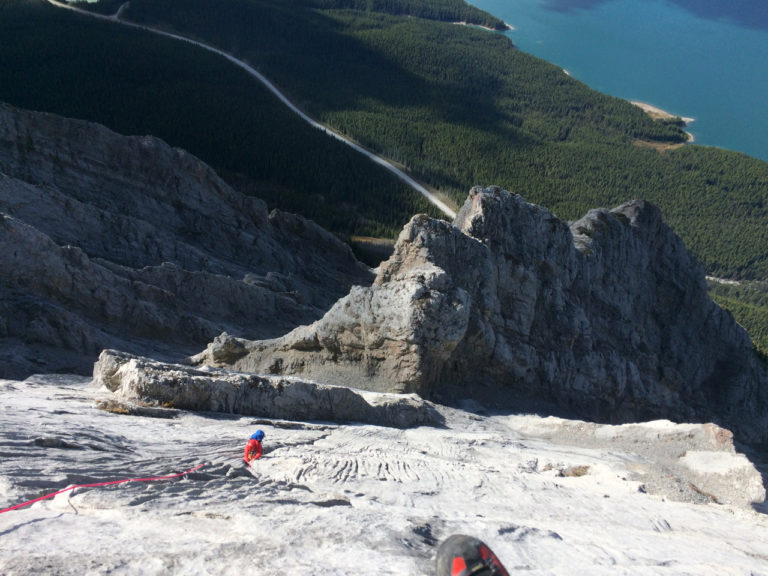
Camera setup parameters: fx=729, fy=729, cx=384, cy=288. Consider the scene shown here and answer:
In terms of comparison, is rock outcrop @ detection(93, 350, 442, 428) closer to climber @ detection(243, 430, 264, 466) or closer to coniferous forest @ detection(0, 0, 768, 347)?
climber @ detection(243, 430, 264, 466)

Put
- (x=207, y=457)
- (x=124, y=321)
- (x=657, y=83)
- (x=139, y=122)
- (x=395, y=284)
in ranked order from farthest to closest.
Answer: (x=657, y=83), (x=139, y=122), (x=124, y=321), (x=395, y=284), (x=207, y=457)

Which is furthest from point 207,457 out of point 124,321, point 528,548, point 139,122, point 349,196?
point 139,122

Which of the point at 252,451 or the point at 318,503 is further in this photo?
the point at 252,451

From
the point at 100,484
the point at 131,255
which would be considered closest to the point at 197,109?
the point at 131,255

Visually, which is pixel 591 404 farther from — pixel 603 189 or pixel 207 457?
pixel 603 189

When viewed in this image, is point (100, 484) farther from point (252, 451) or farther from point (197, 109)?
point (197, 109)

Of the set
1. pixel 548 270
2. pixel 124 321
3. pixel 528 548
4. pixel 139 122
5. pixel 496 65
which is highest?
pixel 496 65
